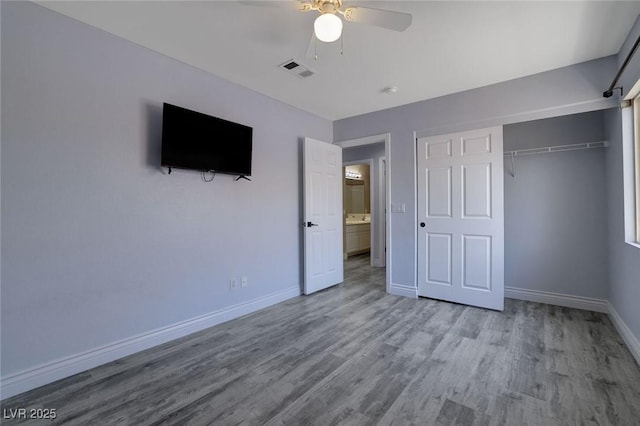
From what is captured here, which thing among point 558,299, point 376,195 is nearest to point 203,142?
point 376,195

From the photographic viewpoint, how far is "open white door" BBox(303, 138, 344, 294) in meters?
3.93

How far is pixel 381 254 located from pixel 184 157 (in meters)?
4.29

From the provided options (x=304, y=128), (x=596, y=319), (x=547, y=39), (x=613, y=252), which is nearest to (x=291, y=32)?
(x=304, y=128)

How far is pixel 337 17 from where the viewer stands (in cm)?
161

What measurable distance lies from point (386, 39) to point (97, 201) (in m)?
2.59

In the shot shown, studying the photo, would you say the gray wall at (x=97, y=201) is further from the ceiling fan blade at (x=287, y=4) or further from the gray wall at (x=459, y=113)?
the gray wall at (x=459, y=113)

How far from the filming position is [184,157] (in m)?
2.60

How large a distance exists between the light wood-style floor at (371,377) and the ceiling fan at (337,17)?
2187mm

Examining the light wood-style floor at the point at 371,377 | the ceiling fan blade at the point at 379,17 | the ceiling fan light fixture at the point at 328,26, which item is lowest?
the light wood-style floor at the point at 371,377

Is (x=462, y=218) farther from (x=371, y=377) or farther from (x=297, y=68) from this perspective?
(x=297, y=68)

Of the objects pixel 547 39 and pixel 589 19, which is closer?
pixel 589 19

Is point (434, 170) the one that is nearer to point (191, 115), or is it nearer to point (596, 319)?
point (596, 319)

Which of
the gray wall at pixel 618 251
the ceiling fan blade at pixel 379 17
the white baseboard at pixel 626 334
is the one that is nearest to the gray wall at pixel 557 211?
the gray wall at pixel 618 251

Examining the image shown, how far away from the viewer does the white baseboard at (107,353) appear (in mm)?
1890
